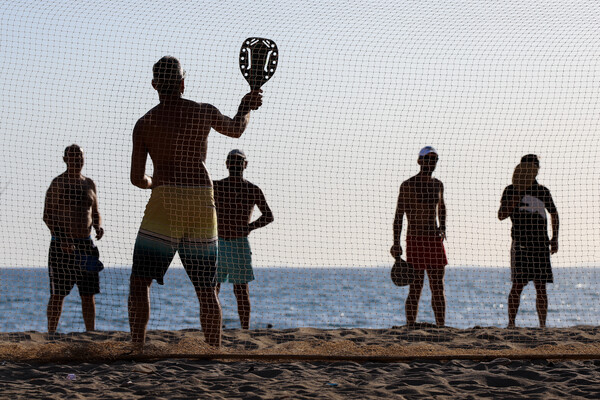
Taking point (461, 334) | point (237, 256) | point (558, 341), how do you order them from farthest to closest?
1. point (237, 256)
2. point (461, 334)
3. point (558, 341)

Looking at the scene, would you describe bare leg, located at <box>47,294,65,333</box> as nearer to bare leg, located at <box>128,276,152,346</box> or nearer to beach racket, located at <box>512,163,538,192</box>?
bare leg, located at <box>128,276,152,346</box>

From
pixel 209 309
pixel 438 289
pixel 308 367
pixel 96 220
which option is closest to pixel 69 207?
pixel 96 220

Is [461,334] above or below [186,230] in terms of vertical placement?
below

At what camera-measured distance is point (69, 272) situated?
6.34m

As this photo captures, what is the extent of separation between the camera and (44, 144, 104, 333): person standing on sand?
20.7 ft

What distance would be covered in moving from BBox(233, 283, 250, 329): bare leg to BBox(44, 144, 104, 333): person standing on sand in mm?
1160

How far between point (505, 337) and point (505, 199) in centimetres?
133

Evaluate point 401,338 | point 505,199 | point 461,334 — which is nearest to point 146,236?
point 401,338

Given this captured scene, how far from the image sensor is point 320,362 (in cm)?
499

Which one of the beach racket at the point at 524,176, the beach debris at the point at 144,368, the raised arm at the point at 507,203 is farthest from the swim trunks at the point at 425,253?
the beach debris at the point at 144,368

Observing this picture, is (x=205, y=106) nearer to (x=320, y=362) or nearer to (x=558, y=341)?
(x=320, y=362)

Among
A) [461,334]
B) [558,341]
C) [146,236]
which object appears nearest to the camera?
[146,236]

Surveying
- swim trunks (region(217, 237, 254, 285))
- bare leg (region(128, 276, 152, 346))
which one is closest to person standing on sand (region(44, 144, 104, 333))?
swim trunks (region(217, 237, 254, 285))

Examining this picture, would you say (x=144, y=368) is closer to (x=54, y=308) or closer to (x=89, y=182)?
(x=54, y=308)
